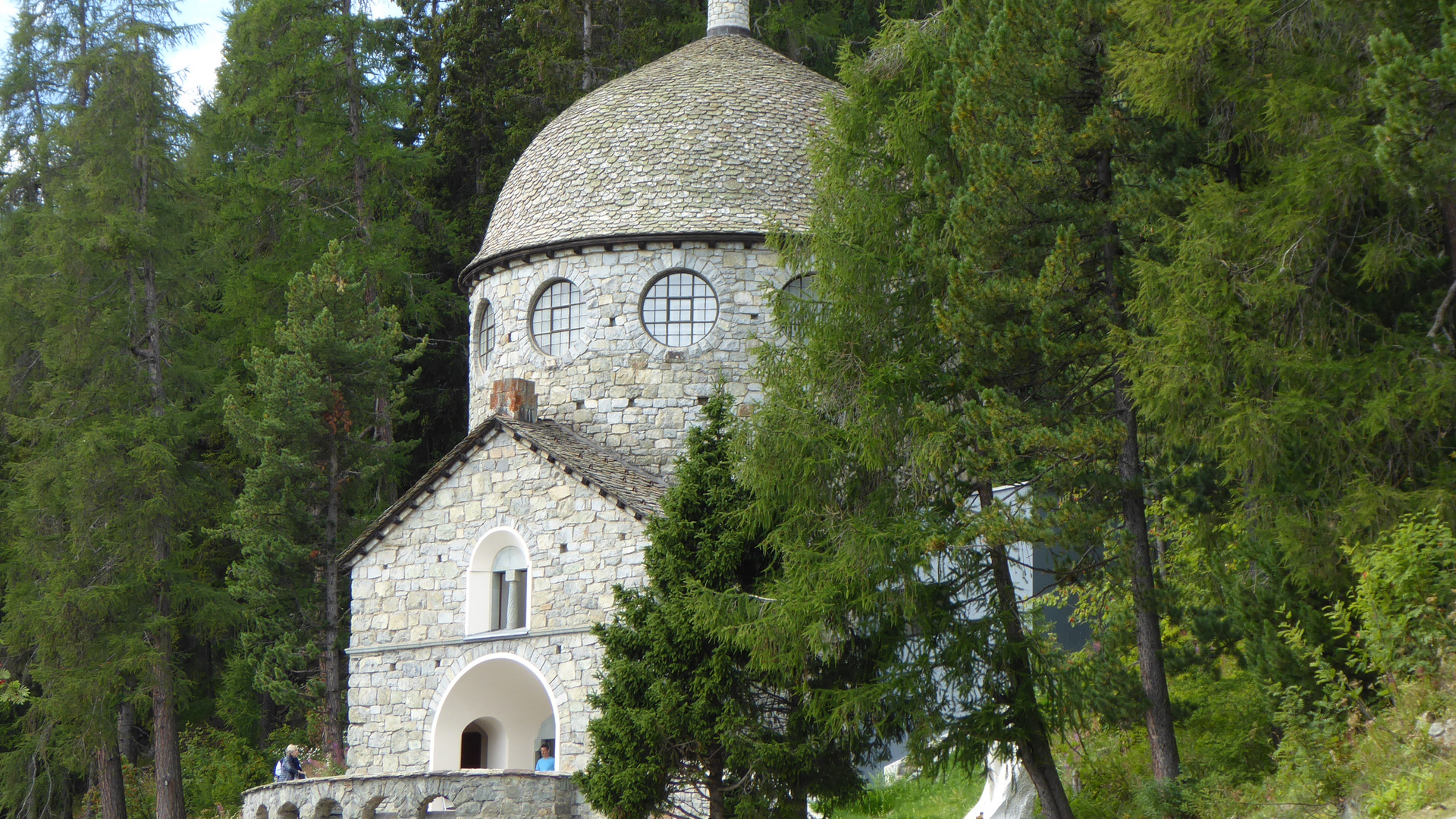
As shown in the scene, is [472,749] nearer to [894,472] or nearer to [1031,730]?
[894,472]

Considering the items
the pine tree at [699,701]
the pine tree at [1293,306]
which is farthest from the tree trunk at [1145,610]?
the pine tree at [699,701]

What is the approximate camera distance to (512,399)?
2152 cm

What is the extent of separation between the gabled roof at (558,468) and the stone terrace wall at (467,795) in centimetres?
400

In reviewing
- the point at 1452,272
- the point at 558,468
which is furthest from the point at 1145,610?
the point at 558,468

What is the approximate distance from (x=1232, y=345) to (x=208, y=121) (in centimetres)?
2651

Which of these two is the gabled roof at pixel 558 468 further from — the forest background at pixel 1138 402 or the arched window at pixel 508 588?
the forest background at pixel 1138 402

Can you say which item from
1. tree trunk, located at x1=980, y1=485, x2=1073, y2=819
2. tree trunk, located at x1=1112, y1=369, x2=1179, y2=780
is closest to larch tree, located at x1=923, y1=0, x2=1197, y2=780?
tree trunk, located at x1=1112, y1=369, x2=1179, y2=780

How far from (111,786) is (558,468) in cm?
1327

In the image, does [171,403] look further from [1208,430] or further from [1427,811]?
[1427,811]

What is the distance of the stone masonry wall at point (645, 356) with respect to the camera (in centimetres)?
2200

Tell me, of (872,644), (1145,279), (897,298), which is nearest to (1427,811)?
(1145,279)

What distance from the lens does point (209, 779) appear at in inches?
1040

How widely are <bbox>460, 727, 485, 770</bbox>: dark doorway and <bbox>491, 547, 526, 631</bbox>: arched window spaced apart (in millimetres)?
2512

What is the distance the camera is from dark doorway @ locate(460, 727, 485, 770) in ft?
70.4
